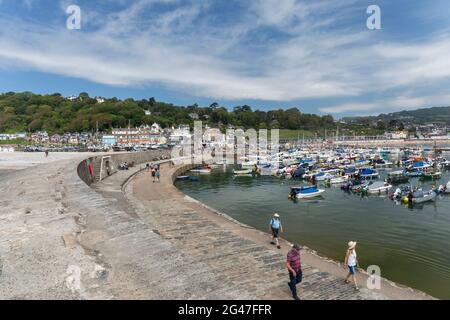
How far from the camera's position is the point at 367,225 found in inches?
887

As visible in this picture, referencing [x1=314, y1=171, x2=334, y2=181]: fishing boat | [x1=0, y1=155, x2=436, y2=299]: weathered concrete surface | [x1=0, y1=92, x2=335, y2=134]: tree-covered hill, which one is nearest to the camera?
[x1=0, y1=155, x2=436, y2=299]: weathered concrete surface

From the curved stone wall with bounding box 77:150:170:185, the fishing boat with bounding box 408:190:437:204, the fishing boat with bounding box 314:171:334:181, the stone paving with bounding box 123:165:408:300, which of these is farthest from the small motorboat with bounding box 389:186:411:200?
the curved stone wall with bounding box 77:150:170:185

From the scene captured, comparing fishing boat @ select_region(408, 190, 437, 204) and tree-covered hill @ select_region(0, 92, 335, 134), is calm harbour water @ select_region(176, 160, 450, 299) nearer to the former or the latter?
fishing boat @ select_region(408, 190, 437, 204)

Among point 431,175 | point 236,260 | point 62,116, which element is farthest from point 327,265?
point 62,116

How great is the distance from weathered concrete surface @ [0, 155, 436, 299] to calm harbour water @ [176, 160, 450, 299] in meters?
3.75

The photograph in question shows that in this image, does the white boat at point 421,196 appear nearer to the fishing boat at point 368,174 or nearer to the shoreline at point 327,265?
the fishing boat at point 368,174

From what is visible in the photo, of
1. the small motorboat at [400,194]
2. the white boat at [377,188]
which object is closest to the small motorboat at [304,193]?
the white boat at [377,188]

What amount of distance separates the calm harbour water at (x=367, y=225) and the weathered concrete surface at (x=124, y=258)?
12.3ft

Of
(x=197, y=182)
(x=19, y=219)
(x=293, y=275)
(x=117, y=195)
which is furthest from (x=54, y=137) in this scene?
(x=293, y=275)

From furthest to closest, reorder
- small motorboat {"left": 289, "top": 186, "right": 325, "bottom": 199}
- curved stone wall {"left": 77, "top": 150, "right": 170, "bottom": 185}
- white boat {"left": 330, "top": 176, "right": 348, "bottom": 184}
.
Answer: white boat {"left": 330, "top": 176, "right": 348, "bottom": 184}, small motorboat {"left": 289, "top": 186, "right": 325, "bottom": 199}, curved stone wall {"left": 77, "top": 150, "right": 170, "bottom": 185}

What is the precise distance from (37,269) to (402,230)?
66.7 feet

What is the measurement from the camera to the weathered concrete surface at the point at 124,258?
298 inches

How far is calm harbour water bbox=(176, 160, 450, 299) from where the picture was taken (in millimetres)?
15148
